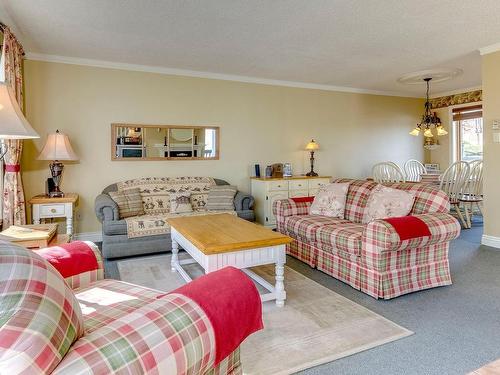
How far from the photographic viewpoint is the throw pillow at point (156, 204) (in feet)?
14.7

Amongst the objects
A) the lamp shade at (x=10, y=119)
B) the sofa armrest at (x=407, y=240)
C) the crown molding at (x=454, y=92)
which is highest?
the crown molding at (x=454, y=92)

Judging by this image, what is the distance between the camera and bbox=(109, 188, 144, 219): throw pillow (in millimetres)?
4090

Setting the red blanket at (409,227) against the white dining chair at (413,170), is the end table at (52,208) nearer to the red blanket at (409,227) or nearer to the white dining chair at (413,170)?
the red blanket at (409,227)

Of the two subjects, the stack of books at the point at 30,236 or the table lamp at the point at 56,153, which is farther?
the table lamp at the point at 56,153

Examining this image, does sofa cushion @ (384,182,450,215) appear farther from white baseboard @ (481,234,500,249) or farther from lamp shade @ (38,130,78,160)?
lamp shade @ (38,130,78,160)

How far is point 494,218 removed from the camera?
4.19 m

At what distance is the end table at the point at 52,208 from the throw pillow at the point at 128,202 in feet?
1.56

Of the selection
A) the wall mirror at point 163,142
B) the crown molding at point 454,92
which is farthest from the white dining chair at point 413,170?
the wall mirror at point 163,142

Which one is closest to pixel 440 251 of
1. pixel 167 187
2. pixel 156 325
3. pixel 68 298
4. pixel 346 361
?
pixel 346 361

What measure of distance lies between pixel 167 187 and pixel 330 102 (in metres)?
3.44

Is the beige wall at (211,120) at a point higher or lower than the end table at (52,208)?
higher

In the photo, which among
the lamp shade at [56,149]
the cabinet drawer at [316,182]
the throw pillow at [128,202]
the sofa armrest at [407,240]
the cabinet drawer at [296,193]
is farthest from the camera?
the cabinet drawer at [316,182]

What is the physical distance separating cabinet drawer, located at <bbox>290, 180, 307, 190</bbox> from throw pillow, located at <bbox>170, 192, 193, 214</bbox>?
1744 millimetres

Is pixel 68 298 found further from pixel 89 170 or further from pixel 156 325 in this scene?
pixel 89 170
